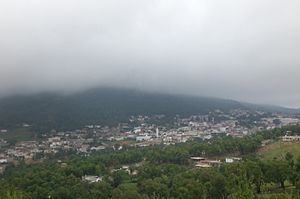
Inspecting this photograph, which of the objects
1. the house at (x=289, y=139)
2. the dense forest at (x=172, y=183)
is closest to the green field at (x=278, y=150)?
the dense forest at (x=172, y=183)

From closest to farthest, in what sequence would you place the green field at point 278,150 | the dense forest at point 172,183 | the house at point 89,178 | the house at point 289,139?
the dense forest at point 172,183, the house at point 89,178, the green field at point 278,150, the house at point 289,139

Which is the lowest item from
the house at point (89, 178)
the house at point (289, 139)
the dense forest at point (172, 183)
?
the house at point (89, 178)

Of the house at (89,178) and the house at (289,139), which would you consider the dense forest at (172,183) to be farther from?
the house at (289,139)

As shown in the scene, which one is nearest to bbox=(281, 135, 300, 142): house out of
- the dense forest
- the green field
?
the green field

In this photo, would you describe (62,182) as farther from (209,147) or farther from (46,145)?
(46,145)

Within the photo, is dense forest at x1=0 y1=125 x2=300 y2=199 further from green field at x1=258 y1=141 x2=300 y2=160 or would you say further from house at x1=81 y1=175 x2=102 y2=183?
green field at x1=258 y1=141 x2=300 y2=160

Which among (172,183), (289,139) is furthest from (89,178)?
(289,139)

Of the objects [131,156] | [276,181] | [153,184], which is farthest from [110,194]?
[131,156]

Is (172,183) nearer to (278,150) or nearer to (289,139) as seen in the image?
(278,150)
